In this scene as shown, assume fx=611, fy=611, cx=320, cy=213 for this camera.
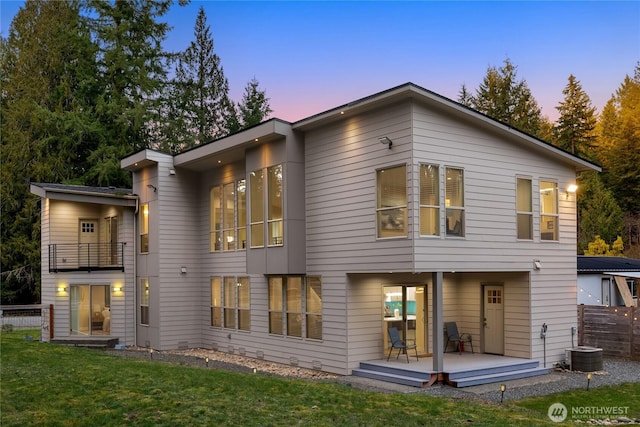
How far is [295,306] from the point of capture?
51.0 ft

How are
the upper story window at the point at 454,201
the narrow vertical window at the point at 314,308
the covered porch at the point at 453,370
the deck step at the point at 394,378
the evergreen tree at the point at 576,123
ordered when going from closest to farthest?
1. the deck step at the point at 394,378
2. the covered porch at the point at 453,370
3. the upper story window at the point at 454,201
4. the narrow vertical window at the point at 314,308
5. the evergreen tree at the point at 576,123

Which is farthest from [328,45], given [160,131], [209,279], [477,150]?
[160,131]

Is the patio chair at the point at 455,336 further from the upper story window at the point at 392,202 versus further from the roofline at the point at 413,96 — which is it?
the roofline at the point at 413,96

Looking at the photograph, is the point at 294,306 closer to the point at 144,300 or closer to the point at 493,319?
the point at 493,319

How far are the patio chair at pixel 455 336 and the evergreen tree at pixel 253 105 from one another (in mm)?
26621

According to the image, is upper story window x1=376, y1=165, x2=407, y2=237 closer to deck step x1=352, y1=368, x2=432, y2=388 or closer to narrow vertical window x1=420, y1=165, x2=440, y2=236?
narrow vertical window x1=420, y1=165, x2=440, y2=236

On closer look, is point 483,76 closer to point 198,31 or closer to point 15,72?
point 198,31

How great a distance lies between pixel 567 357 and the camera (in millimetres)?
14930

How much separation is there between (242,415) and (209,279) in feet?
37.2

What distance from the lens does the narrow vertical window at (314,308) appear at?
14680mm

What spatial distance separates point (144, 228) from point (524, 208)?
39.4 ft

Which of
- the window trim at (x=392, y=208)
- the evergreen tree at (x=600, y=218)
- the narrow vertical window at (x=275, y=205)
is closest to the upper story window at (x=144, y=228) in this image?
the narrow vertical window at (x=275, y=205)

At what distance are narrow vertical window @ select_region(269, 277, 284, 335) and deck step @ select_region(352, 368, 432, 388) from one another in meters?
3.14

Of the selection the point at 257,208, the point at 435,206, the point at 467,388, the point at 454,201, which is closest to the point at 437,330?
the point at 467,388
